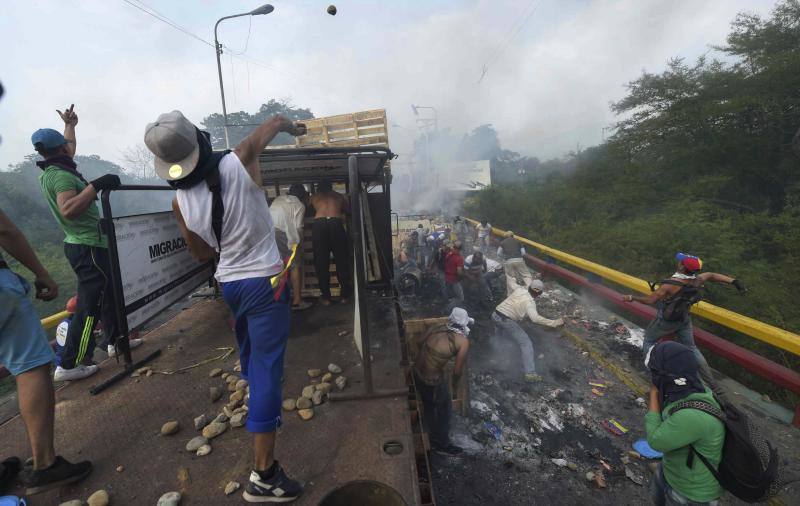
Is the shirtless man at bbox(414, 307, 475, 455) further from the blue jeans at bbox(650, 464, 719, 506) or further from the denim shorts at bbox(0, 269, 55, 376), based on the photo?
the denim shorts at bbox(0, 269, 55, 376)

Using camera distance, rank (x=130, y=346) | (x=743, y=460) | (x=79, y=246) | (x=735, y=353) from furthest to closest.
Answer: (x=735, y=353) < (x=130, y=346) < (x=79, y=246) < (x=743, y=460)

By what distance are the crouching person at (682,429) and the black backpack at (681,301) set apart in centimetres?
226

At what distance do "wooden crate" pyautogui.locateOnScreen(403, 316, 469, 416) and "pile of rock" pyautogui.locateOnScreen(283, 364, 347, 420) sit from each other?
1344 millimetres

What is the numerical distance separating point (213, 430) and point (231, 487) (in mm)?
516

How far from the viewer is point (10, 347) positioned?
1.79m

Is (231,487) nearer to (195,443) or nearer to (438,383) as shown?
(195,443)

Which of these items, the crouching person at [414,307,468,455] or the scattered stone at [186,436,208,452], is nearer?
the scattered stone at [186,436,208,452]

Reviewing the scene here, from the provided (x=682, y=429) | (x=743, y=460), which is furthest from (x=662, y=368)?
(x=743, y=460)

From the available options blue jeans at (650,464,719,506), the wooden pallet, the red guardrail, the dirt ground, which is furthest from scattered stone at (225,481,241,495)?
the wooden pallet

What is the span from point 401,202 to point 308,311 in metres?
32.1

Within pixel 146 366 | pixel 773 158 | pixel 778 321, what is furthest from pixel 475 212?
pixel 146 366

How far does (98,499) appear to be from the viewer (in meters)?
1.77

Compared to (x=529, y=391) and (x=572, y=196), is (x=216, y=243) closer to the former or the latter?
(x=529, y=391)

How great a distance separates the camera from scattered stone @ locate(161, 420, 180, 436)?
2.24m
